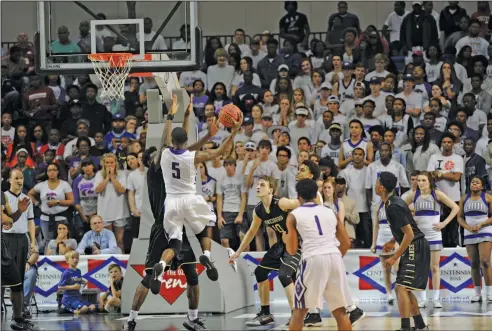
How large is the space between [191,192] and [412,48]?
1182cm

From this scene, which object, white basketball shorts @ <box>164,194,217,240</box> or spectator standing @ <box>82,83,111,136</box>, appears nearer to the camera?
white basketball shorts @ <box>164,194,217,240</box>

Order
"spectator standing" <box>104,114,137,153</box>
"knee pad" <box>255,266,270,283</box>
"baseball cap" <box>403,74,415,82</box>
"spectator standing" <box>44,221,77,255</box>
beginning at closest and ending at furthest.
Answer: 1. "knee pad" <box>255,266,270,283</box>
2. "spectator standing" <box>44,221,77,255</box>
3. "spectator standing" <box>104,114,137,153</box>
4. "baseball cap" <box>403,74,415,82</box>

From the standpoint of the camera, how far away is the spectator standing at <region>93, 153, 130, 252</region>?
56.0 ft

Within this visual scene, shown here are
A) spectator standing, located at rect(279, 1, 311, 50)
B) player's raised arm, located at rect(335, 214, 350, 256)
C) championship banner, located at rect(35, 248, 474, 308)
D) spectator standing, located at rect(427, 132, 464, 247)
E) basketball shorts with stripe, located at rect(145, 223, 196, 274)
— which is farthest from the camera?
spectator standing, located at rect(279, 1, 311, 50)

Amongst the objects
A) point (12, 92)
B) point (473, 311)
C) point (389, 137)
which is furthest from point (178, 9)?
point (12, 92)

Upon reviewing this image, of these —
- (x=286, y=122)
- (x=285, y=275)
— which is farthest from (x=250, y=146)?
(x=285, y=275)

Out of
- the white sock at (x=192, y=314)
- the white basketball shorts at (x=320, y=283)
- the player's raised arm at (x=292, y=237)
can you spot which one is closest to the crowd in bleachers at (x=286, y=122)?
the white sock at (x=192, y=314)

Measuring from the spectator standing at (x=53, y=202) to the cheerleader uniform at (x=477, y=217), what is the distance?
6.85m

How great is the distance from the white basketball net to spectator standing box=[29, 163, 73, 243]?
13.7 feet

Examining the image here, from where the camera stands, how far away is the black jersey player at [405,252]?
11.0 metres

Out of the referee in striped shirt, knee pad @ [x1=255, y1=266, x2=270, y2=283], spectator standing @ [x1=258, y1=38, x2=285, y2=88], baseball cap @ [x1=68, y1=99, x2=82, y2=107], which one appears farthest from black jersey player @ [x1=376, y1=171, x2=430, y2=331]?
baseball cap @ [x1=68, y1=99, x2=82, y2=107]

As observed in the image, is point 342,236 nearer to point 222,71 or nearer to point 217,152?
point 217,152

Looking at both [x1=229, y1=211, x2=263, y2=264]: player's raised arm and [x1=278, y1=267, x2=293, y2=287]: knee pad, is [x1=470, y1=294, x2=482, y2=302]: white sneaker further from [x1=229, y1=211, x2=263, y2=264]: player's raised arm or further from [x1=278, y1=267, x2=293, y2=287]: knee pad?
[x1=229, y1=211, x2=263, y2=264]: player's raised arm

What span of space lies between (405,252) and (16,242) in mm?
5210
